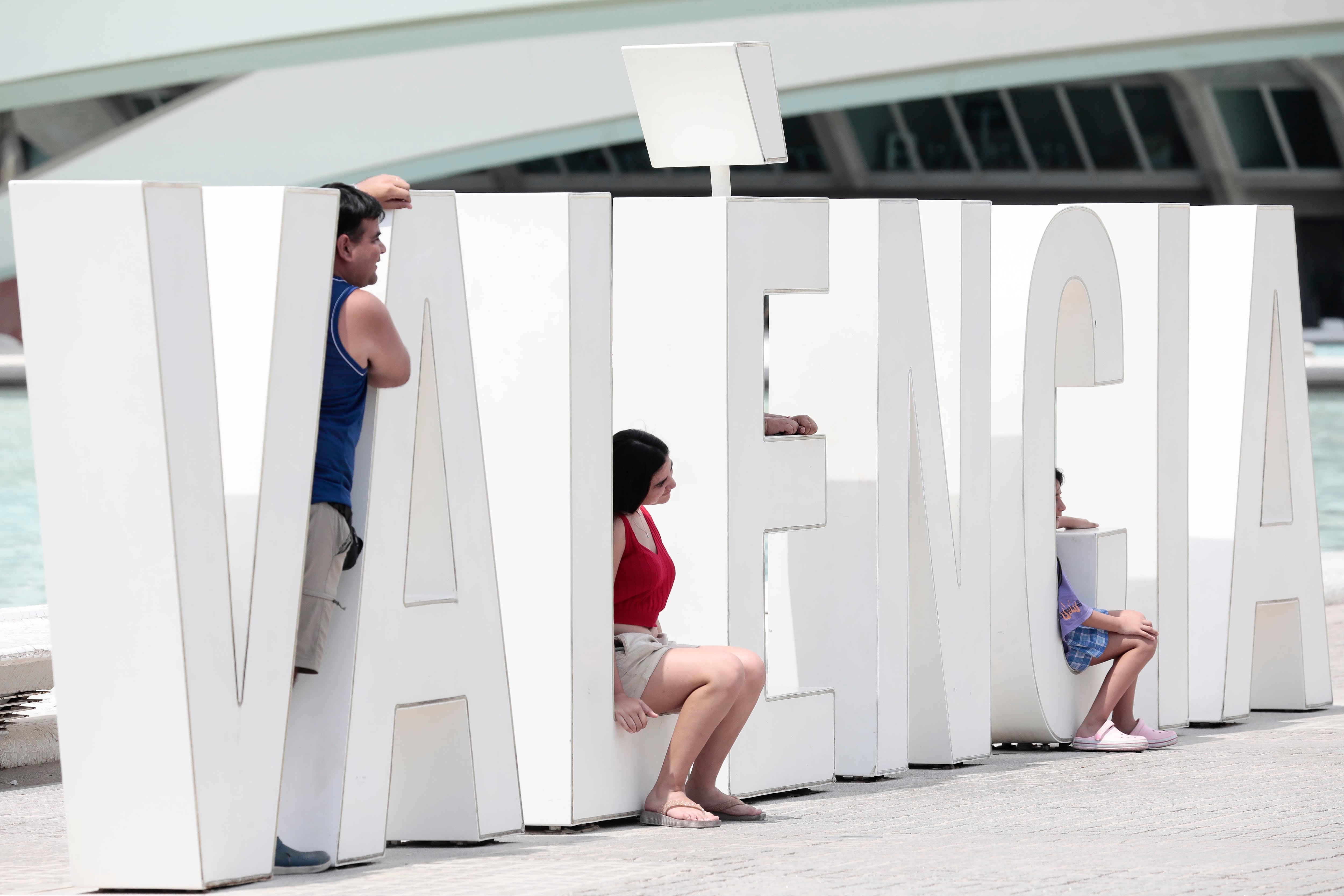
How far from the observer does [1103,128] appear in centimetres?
3394

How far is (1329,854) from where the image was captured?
14.0 feet

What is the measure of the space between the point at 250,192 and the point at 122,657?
109 cm

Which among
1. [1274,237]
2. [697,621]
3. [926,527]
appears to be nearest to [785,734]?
[697,621]

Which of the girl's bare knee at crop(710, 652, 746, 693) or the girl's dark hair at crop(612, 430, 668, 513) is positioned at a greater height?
the girl's dark hair at crop(612, 430, 668, 513)

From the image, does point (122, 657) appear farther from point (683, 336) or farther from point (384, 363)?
point (683, 336)

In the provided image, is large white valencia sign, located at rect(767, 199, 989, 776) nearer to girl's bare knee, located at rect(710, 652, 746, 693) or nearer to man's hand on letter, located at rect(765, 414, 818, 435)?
man's hand on letter, located at rect(765, 414, 818, 435)

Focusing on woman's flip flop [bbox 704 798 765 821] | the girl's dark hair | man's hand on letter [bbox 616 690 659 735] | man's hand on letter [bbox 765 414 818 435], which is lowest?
woman's flip flop [bbox 704 798 765 821]

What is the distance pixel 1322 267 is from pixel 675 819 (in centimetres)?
3163

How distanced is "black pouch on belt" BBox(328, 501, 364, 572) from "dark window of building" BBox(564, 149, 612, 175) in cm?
3196

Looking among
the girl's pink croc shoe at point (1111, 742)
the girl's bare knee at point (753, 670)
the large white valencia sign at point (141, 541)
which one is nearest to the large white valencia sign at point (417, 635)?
the large white valencia sign at point (141, 541)

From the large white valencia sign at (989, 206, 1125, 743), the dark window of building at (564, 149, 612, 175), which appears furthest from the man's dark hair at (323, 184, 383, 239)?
the dark window of building at (564, 149, 612, 175)

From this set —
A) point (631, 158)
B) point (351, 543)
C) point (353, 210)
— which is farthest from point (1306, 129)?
point (351, 543)

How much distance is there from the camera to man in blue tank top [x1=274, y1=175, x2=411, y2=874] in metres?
4.26

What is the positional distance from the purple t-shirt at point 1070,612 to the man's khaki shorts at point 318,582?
2.99 metres
